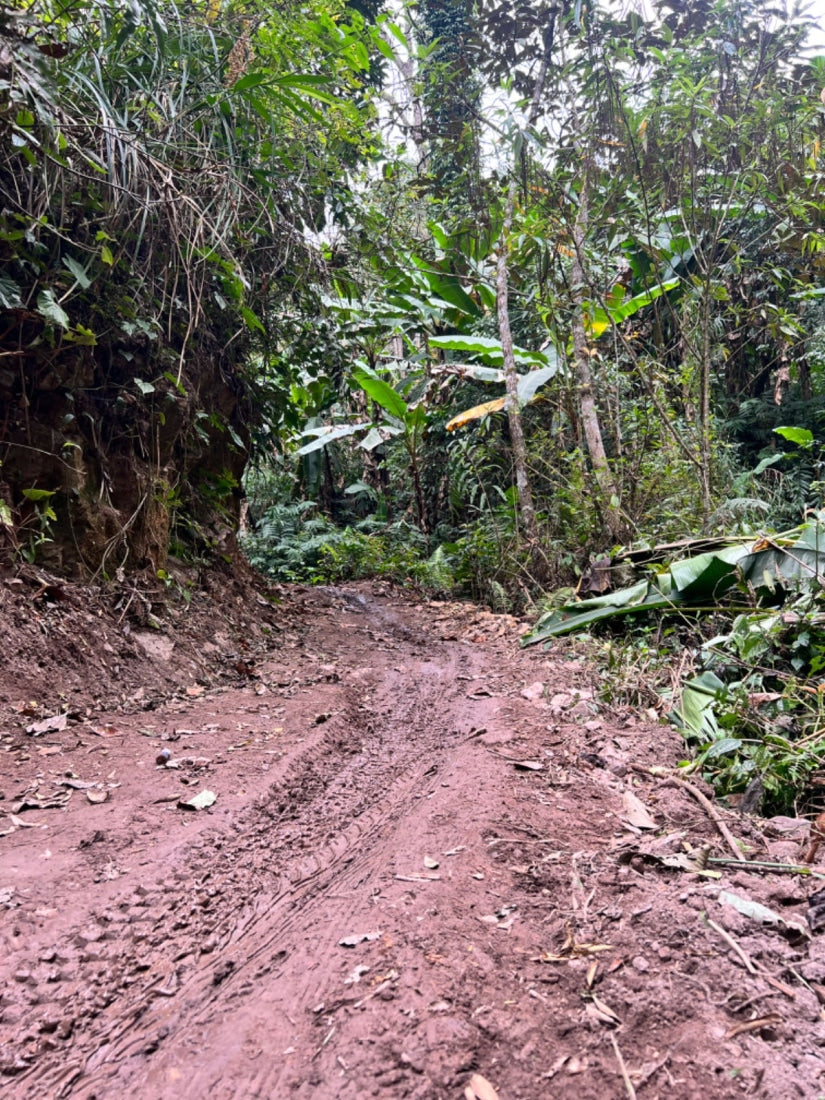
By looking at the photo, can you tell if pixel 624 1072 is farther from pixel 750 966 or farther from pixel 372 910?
pixel 372 910

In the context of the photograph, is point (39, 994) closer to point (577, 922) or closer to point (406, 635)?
point (577, 922)

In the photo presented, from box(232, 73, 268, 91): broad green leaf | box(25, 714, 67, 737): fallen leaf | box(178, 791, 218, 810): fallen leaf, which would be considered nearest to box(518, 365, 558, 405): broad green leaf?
box(232, 73, 268, 91): broad green leaf

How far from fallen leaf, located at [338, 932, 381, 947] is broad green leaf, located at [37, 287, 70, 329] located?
3.53 metres

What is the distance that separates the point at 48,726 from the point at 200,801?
1141 millimetres

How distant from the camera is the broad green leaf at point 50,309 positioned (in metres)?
3.49

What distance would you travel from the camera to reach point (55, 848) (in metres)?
2.00

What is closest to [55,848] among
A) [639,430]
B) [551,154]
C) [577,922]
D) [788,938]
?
[577,922]

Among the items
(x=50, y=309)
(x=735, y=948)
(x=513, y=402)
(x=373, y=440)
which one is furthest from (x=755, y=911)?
(x=373, y=440)

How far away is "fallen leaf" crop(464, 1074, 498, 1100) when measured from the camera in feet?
3.41

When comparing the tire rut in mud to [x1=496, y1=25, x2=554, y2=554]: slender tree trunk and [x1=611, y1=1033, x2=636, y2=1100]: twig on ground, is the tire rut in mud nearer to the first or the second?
[x1=611, y1=1033, x2=636, y2=1100]: twig on ground

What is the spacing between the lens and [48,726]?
298cm

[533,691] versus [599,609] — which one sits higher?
[599,609]

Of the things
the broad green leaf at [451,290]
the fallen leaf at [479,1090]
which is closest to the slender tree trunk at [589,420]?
the broad green leaf at [451,290]

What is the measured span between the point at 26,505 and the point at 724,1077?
4.10 metres
